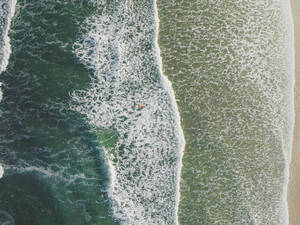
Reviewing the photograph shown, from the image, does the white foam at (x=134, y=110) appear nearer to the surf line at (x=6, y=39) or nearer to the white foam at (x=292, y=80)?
the surf line at (x=6, y=39)

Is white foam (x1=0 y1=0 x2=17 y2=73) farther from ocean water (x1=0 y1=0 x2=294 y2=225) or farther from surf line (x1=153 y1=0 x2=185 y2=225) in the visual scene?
surf line (x1=153 y1=0 x2=185 y2=225)

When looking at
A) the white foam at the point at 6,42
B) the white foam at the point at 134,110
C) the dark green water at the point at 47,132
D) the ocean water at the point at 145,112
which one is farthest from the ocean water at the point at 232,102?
the white foam at the point at 6,42

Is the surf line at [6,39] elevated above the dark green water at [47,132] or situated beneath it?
elevated above

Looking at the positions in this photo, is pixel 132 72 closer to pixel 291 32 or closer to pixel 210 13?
pixel 210 13

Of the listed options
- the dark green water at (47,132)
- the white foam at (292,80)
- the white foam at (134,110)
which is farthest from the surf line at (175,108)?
the white foam at (292,80)

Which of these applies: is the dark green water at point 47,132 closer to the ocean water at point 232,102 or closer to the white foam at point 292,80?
the ocean water at point 232,102

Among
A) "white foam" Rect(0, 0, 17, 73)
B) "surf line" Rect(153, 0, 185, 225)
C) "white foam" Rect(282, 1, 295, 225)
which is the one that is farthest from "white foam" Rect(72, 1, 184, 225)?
"white foam" Rect(282, 1, 295, 225)

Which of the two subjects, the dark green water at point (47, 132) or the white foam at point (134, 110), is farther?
the dark green water at point (47, 132)
